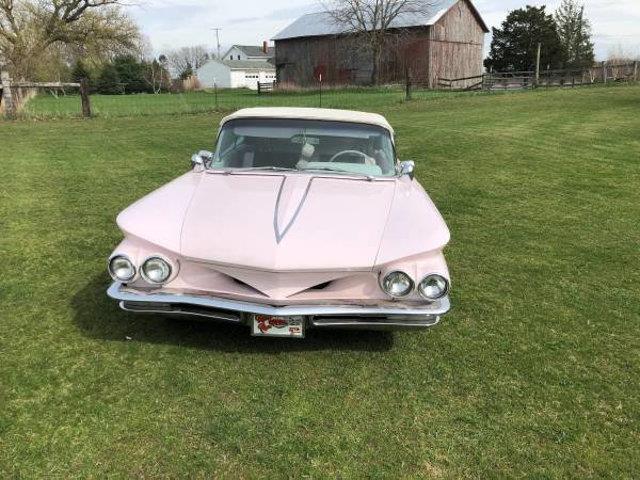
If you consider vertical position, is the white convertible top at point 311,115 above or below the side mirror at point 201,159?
above

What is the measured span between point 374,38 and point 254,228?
43763 millimetres

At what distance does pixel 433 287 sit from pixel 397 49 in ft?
146

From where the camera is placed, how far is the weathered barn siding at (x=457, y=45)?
144ft

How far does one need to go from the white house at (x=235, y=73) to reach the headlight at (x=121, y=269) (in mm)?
83123

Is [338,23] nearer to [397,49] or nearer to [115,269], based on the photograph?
[397,49]

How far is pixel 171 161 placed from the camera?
9992 mm

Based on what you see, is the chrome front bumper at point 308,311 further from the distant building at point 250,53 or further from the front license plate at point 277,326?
the distant building at point 250,53

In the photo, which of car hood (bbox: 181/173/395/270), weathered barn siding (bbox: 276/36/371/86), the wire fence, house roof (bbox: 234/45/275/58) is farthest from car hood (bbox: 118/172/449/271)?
house roof (bbox: 234/45/275/58)

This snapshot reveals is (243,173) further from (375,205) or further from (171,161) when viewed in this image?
(171,161)

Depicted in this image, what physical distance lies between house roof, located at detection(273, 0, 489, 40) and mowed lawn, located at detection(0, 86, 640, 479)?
41.7 meters

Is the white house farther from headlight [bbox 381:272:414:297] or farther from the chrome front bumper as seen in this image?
headlight [bbox 381:272:414:297]

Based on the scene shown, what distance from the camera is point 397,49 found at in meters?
44.4

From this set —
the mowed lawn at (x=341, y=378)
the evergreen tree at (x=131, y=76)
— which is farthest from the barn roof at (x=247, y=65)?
the mowed lawn at (x=341, y=378)

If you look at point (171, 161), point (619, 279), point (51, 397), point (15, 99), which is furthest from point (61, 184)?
point (15, 99)
